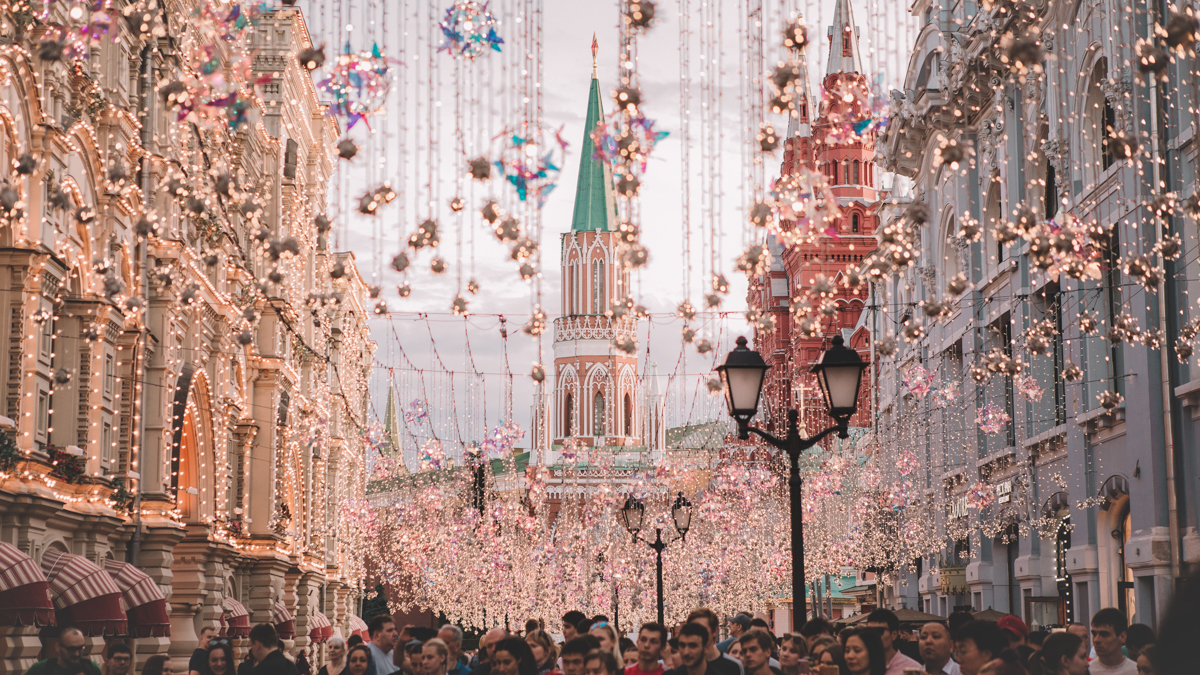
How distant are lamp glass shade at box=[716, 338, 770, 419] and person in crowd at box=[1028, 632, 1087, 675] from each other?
11.6ft

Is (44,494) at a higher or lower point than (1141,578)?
higher

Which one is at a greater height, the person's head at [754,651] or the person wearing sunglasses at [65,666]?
the person's head at [754,651]

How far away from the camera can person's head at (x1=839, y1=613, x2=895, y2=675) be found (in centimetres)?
938

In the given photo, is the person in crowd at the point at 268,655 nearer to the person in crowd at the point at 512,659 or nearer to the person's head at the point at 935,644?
the person in crowd at the point at 512,659

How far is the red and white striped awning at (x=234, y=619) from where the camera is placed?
1251 inches

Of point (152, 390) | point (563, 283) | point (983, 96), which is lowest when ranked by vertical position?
point (152, 390)

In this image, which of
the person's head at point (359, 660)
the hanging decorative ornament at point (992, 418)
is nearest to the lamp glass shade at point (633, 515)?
the hanging decorative ornament at point (992, 418)

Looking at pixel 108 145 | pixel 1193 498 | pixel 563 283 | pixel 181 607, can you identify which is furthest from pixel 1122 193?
pixel 563 283

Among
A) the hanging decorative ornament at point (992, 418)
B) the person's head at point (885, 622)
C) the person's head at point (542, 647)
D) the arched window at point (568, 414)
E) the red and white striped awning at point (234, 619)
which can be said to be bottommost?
the red and white striped awning at point (234, 619)

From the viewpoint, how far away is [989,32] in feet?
97.4

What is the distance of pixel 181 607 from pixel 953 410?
19.6 meters

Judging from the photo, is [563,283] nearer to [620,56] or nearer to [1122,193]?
[1122,193]

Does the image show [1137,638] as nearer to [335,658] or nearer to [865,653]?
[865,653]

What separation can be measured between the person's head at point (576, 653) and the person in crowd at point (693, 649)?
61cm
